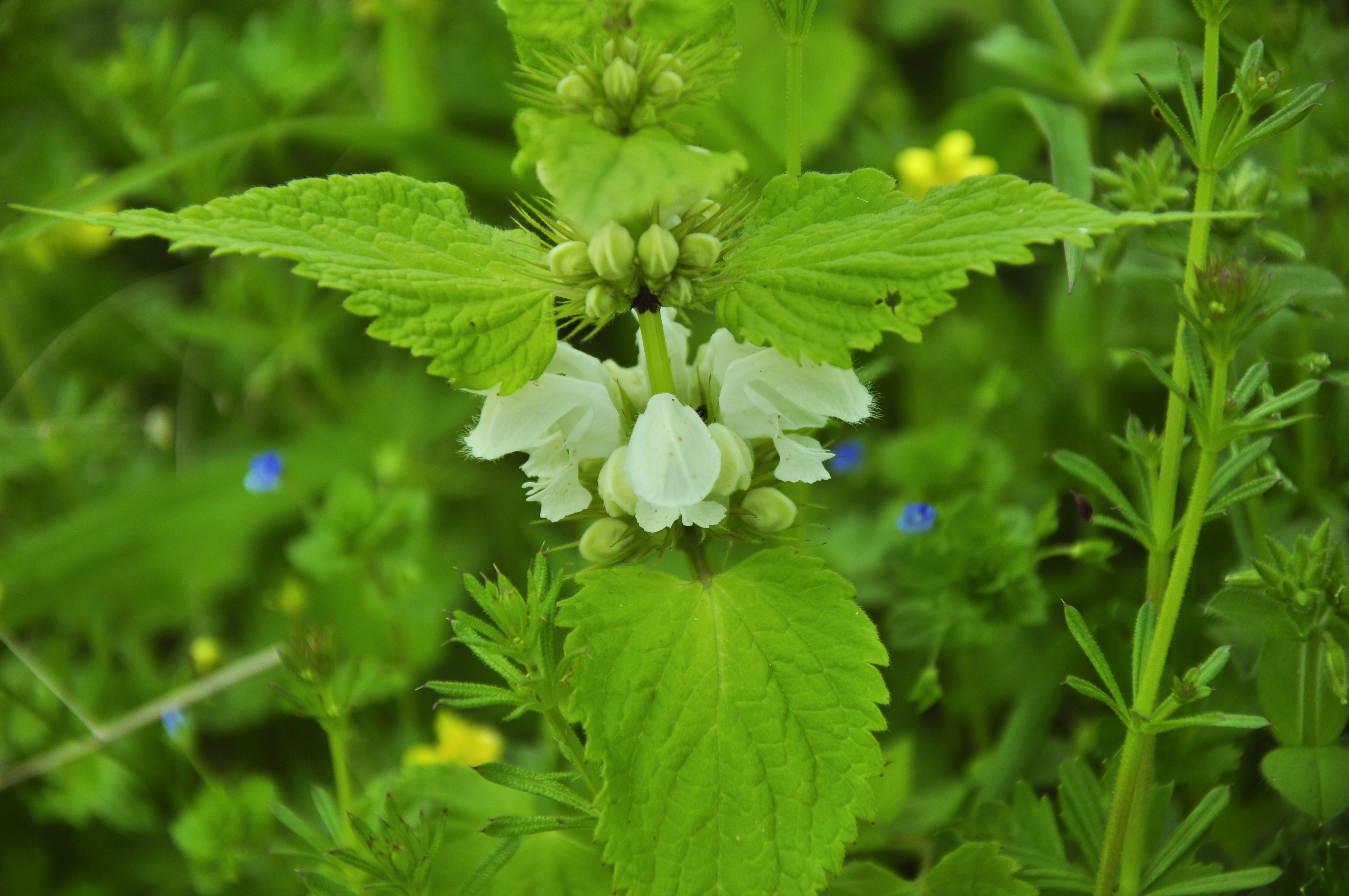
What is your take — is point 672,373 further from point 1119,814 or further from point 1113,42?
point 1113,42

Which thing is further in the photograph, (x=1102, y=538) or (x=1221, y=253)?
(x=1102, y=538)

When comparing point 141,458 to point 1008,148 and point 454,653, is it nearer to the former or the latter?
point 454,653

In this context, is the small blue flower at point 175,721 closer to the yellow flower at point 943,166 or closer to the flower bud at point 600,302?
the flower bud at point 600,302

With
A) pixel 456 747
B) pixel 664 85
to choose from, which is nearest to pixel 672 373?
pixel 664 85

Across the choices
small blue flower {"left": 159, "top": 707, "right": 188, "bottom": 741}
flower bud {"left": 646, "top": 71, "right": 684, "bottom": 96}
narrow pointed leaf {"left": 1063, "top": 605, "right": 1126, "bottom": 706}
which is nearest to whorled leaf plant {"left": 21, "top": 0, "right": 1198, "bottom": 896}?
flower bud {"left": 646, "top": 71, "right": 684, "bottom": 96}

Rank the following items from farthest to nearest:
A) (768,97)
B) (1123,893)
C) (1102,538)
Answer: (768,97) < (1102,538) < (1123,893)

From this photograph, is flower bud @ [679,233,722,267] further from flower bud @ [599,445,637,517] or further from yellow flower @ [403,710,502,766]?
yellow flower @ [403,710,502,766]

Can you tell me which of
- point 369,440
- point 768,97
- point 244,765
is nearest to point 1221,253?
point 768,97
